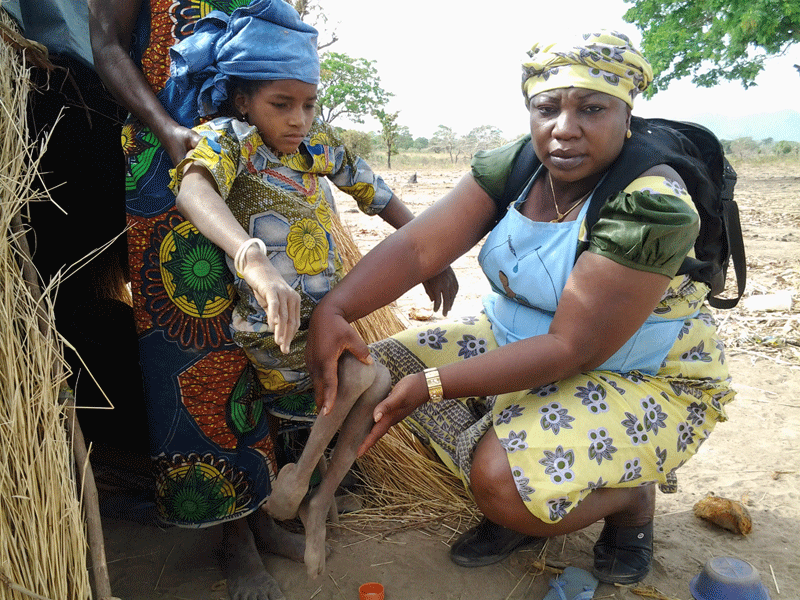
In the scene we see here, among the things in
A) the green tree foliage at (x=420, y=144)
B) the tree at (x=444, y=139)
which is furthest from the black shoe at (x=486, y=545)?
the green tree foliage at (x=420, y=144)

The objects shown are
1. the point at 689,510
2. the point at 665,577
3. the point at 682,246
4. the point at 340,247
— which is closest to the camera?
the point at 682,246

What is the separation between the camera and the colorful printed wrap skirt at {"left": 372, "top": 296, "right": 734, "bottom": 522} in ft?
6.31

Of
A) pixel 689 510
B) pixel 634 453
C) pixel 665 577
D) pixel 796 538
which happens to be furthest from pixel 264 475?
pixel 796 538

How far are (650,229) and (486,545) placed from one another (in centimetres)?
123

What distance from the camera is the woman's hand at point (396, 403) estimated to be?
190 centimetres

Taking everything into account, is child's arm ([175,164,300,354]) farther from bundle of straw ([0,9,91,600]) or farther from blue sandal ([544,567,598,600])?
blue sandal ([544,567,598,600])

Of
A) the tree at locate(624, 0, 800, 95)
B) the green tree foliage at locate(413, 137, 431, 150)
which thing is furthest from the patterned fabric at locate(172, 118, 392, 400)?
the green tree foliage at locate(413, 137, 431, 150)

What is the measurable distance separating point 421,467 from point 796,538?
1.42 m

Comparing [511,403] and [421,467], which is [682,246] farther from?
[421,467]

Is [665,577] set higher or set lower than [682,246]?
lower

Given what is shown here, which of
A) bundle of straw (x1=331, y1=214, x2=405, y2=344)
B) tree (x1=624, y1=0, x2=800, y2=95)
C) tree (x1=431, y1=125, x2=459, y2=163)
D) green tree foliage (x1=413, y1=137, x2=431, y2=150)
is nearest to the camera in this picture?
bundle of straw (x1=331, y1=214, x2=405, y2=344)

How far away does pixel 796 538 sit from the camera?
2.47 metres

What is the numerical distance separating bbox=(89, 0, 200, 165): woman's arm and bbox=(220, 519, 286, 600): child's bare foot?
1.30 m

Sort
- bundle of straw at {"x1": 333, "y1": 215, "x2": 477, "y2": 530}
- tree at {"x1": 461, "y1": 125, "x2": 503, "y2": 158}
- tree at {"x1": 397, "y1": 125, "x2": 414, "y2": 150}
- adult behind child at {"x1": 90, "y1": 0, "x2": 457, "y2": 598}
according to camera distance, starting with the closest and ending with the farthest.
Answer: adult behind child at {"x1": 90, "y1": 0, "x2": 457, "y2": 598}, bundle of straw at {"x1": 333, "y1": 215, "x2": 477, "y2": 530}, tree at {"x1": 461, "y1": 125, "x2": 503, "y2": 158}, tree at {"x1": 397, "y1": 125, "x2": 414, "y2": 150}
